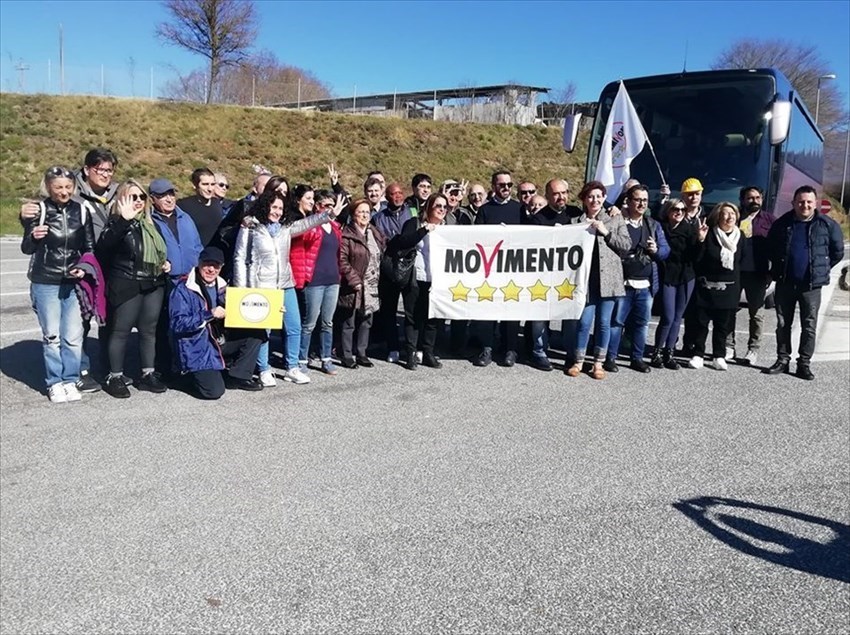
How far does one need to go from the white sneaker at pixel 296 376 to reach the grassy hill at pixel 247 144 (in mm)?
23078

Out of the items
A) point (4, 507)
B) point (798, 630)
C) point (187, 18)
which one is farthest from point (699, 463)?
point (187, 18)

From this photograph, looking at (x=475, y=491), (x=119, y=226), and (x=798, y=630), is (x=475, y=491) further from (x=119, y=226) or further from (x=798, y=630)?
(x=119, y=226)

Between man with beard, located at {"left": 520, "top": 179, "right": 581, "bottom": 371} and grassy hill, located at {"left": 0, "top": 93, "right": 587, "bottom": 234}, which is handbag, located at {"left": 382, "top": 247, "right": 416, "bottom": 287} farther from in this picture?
grassy hill, located at {"left": 0, "top": 93, "right": 587, "bottom": 234}

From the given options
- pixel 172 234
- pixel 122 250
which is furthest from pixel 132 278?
pixel 172 234

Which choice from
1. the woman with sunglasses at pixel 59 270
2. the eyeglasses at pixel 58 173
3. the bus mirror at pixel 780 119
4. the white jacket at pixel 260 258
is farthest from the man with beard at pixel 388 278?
the bus mirror at pixel 780 119

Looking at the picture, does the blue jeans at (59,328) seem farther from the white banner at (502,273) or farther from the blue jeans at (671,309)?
the blue jeans at (671,309)

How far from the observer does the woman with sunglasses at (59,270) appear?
5398 mm

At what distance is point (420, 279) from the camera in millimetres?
7242

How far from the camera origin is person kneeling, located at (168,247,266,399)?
598 cm

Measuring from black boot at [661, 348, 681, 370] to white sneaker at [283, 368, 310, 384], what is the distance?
3.83 m

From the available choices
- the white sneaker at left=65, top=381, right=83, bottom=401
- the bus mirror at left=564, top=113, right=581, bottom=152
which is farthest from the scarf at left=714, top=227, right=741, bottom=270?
the white sneaker at left=65, top=381, right=83, bottom=401

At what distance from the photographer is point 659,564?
3551mm

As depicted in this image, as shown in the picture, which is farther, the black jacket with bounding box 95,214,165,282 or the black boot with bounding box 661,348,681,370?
the black boot with bounding box 661,348,681,370

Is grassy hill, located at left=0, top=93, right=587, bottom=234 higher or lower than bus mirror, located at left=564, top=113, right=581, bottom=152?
higher
